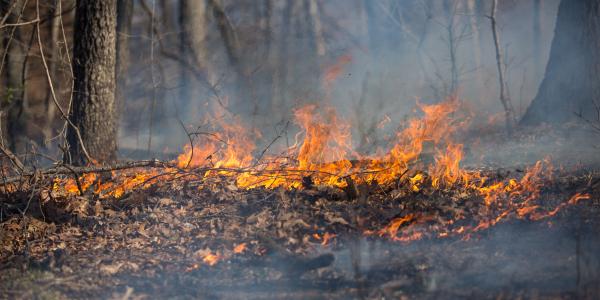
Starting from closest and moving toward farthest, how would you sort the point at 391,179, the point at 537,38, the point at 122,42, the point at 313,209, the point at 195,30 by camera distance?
the point at 313,209, the point at 391,179, the point at 122,42, the point at 195,30, the point at 537,38

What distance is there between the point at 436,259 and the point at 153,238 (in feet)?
9.02

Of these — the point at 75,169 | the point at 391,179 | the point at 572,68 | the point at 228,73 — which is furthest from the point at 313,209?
the point at 228,73

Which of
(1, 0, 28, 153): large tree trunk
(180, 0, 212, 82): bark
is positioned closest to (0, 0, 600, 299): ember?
(1, 0, 28, 153): large tree trunk

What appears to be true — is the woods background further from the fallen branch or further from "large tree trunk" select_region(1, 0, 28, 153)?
the fallen branch

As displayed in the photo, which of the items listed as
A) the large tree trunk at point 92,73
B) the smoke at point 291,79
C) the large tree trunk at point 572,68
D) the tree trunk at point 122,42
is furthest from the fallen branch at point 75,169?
the large tree trunk at point 572,68

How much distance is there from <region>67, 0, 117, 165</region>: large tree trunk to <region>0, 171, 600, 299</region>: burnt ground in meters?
1.96

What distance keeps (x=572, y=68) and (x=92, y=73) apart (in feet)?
27.3

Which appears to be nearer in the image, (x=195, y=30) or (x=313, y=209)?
(x=313, y=209)

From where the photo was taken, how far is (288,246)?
5059mm

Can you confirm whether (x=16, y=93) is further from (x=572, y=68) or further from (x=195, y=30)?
(x=572, y=68)

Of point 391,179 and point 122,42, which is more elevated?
point 122,42

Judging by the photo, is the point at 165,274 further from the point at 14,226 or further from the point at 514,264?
the point at 514,264

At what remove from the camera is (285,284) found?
14.3 feet

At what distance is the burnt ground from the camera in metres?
4.25
